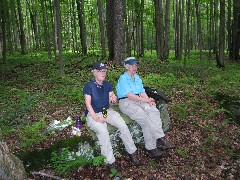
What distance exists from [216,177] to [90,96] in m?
3.50

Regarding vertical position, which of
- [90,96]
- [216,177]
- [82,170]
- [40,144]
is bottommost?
[216,177]

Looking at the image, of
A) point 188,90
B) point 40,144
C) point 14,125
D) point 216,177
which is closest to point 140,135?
point 216,177

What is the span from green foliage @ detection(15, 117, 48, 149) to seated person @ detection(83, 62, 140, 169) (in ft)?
4.08

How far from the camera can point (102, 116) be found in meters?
6.40

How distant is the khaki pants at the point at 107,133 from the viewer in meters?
5.83

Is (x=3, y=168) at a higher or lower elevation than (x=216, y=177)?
higher

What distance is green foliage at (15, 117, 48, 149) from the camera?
6180mm

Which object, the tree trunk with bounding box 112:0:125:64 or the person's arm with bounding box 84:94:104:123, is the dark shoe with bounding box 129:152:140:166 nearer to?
the person's arm with bounding box 84:94:104:123

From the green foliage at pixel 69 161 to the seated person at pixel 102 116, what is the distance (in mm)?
332

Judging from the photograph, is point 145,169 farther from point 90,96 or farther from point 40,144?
point 40,144

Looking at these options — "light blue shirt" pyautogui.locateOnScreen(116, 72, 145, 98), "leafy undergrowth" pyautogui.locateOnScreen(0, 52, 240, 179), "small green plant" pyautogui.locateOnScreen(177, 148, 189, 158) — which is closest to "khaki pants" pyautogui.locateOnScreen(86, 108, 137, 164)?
"leafy undergrowth" pyautogui.locateOnScreen(0, 52, 240, 179)

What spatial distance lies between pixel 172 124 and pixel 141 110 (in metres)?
2.26

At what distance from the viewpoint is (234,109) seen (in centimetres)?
952

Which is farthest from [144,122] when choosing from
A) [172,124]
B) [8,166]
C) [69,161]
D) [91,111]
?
[8,166]
